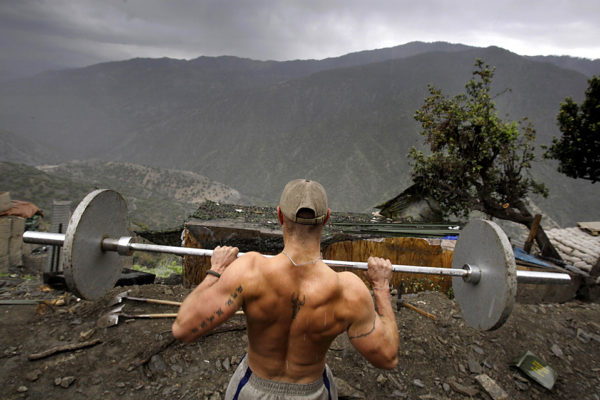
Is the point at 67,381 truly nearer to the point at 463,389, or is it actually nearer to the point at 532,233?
the point at 463,389

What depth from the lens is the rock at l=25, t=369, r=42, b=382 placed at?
4754 millimetres

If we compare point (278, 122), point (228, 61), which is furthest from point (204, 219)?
point (228, 61)

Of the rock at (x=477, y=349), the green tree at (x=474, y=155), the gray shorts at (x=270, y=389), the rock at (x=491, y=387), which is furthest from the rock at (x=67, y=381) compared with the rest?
the green tree at (x=474, y=155)

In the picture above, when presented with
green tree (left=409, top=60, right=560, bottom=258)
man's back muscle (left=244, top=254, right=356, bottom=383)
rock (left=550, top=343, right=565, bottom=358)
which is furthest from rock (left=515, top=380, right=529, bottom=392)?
green tree (left=409, top=60, right=560, bottom=258)

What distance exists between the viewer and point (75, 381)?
482cm

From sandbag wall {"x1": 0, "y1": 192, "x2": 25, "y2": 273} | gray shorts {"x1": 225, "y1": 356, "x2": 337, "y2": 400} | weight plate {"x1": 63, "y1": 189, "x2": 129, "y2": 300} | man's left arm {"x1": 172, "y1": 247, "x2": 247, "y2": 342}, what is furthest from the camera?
sandbag wall {"x1": 0, "y1": 192, "x2": 25, "y2": 273}

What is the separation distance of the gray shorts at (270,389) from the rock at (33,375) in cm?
388

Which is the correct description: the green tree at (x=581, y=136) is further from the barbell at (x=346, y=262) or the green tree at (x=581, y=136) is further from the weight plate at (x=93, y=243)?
the weight plate at (x=93, y=243)

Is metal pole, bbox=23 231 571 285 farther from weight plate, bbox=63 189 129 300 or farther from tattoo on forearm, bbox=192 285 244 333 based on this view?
tattoo on forearm, bbox=192 285 244 333

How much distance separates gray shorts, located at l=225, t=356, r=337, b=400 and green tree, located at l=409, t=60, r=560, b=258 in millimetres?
11454

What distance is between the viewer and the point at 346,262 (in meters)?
3.19

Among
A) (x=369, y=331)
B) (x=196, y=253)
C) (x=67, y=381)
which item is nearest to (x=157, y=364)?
(x=67, y=381)

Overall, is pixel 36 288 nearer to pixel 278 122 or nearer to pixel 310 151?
pixel 310 151

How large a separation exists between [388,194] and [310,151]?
29522mm
